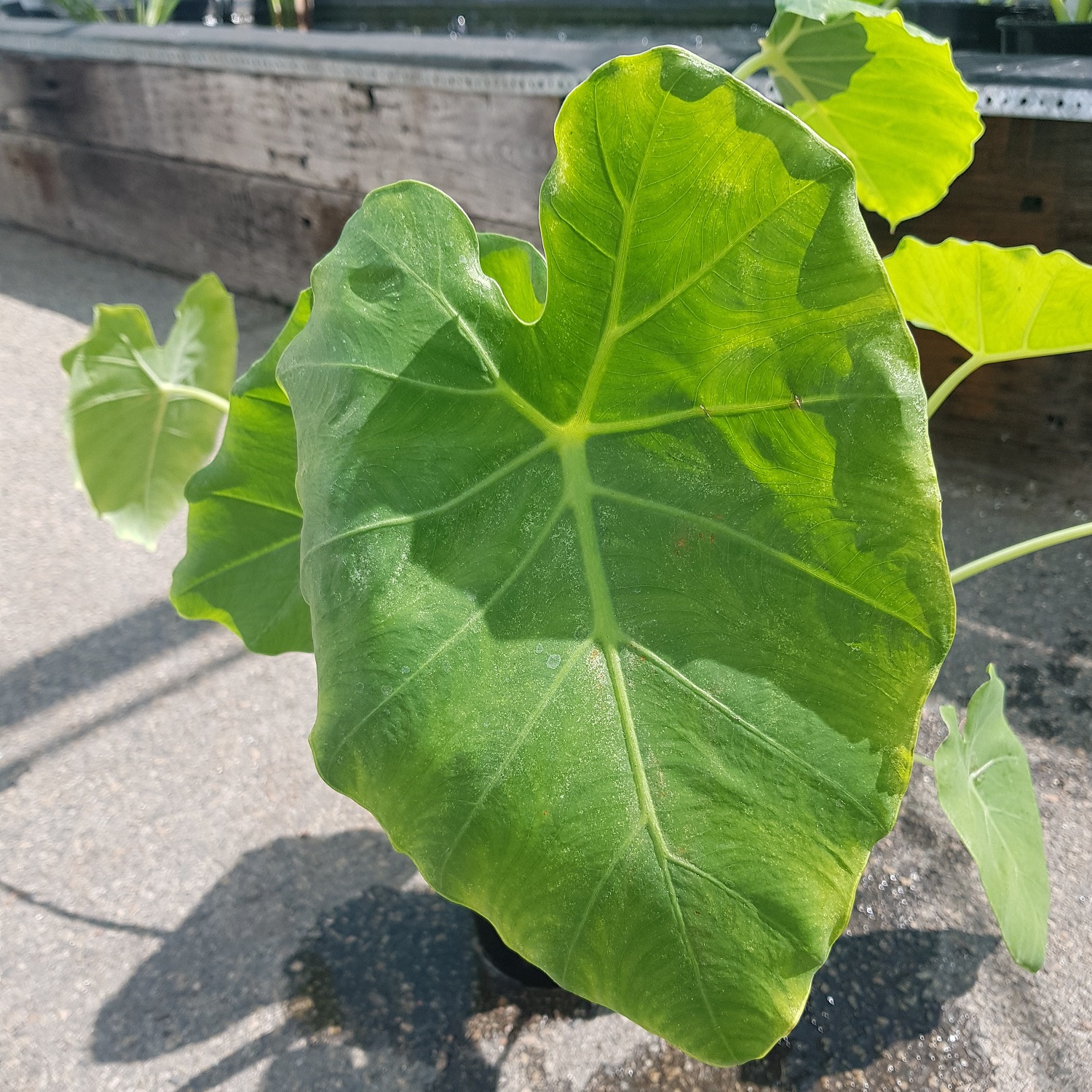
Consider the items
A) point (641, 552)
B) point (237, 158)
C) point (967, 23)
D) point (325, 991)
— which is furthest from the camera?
point (237, 158)

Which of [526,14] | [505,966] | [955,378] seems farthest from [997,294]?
[526,14]

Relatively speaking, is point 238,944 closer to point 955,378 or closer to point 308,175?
point 955,378

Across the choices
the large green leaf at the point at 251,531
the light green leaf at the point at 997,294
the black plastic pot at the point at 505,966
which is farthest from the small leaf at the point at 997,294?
the black plastic pot at the point at 505,966

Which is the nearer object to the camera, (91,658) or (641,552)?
(641,552)

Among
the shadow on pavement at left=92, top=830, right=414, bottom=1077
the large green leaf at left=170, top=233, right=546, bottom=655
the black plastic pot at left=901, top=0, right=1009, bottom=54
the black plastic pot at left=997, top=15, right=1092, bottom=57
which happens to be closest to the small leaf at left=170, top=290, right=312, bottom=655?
the large green leaf at left=170, top=233, right=546, bottom=655

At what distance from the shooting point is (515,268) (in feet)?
2.79

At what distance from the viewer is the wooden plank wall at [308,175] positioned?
1695mm

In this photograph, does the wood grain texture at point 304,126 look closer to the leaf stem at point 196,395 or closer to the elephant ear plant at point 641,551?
the leaf stem at point 196,395

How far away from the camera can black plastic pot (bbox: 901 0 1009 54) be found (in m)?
2.23

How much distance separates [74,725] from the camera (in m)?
1.48

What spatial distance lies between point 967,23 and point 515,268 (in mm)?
1977

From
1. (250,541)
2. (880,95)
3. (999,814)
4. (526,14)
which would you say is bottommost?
(999,814)

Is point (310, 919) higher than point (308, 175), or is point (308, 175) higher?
point (308, 175)

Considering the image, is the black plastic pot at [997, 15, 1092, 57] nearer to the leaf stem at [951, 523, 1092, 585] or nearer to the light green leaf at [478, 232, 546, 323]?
the leaf stem at [951, 523, 1092, 585]
